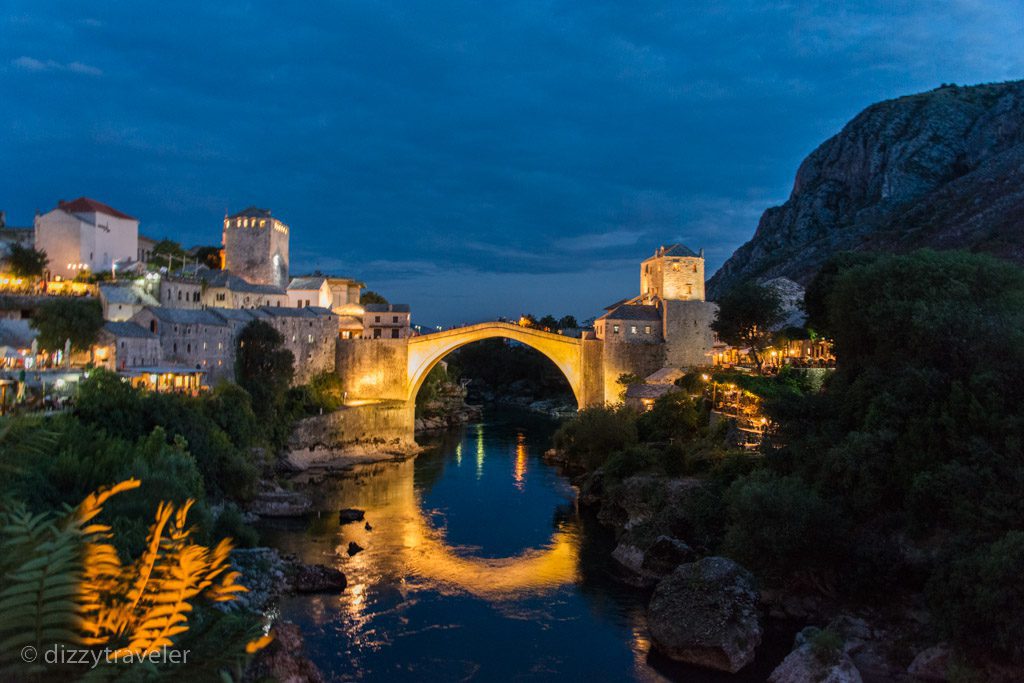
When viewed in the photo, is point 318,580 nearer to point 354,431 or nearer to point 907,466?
point 907,466

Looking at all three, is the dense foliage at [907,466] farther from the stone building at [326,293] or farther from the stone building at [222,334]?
the stone building at [326,293]

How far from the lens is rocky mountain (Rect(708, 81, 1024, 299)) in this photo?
45906mm

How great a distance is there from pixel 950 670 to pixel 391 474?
2139 cm

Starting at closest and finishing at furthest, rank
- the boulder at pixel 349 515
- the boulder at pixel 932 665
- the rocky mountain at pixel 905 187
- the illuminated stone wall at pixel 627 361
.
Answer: the boulder at pixel 932 665
the boulder at pixel 349 515
the illuminated stone wall at pixel 627 361
the rocky mountain at pixel 905 187

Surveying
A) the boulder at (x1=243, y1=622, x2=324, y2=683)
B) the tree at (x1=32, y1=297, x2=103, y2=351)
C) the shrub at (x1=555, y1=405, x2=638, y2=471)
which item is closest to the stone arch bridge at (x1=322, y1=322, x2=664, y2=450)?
the shrub at (x1=555, y1=405, x2=638, y2=471)

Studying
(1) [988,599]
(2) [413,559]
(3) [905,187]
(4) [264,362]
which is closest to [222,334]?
(4) [264,362]

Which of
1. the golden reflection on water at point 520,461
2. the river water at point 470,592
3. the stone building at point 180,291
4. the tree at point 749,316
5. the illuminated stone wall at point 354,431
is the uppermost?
the stone building at point 180,291

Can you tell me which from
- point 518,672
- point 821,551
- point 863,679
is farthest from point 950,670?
point 518,672

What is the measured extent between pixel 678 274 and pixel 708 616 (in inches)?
964

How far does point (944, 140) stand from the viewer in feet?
202

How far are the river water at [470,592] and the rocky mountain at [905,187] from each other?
3131cm

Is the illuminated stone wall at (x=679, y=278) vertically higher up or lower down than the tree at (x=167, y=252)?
lower down

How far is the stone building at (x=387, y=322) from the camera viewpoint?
132ft

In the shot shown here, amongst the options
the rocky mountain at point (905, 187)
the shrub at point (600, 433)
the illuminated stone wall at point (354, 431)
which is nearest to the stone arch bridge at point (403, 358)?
the illuminated stone wall at point (354, 431)
